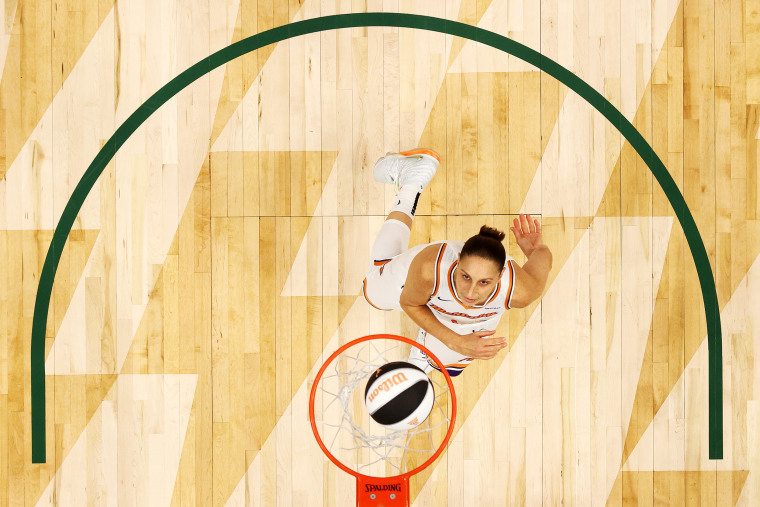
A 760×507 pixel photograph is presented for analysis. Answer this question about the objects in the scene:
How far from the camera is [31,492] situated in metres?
3.36

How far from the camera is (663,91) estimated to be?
136 inches

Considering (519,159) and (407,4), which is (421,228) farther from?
(407,4)

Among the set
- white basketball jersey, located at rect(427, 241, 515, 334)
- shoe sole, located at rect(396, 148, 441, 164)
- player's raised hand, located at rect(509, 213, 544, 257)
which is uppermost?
shoe sole, located at rect(396, 148, 441, 164)

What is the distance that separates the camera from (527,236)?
3.15 m

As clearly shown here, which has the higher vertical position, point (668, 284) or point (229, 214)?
point (229, 214)

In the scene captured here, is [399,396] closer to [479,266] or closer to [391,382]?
[391,382]

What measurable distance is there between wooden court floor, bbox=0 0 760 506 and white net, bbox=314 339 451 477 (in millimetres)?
118

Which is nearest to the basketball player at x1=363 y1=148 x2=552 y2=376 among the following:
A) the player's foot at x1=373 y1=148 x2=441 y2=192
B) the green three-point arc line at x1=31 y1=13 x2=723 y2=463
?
the player's foot at x1=373 y1=148 x2=441 y2=192

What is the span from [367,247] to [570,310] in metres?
1.28

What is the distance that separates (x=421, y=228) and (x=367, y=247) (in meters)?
0.34

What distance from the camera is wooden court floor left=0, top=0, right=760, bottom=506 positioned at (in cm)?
338

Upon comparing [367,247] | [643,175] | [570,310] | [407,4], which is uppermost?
[407,4]

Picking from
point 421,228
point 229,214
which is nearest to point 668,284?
point 421,228

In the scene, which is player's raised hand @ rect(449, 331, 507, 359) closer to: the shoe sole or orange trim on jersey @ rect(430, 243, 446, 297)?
orange trim on jersey @ rect(430, 243, 446, 297)
